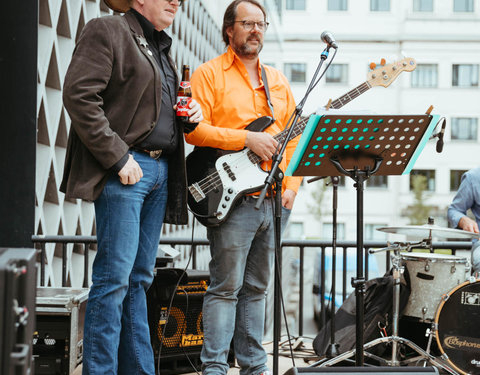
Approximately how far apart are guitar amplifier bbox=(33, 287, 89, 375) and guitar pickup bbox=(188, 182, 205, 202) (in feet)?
2.59

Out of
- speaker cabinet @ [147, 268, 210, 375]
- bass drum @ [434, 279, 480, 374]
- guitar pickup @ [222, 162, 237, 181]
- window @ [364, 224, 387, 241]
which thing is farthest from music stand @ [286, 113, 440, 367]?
window @ [364, 224, 387, 241]

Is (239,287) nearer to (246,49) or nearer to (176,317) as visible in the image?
(176,317)

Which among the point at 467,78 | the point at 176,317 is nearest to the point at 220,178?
the point at 176,317

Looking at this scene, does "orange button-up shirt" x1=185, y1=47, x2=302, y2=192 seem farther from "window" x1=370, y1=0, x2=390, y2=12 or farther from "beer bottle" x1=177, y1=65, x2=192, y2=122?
"window" x1=370, y1=0, x2=390, y2=12

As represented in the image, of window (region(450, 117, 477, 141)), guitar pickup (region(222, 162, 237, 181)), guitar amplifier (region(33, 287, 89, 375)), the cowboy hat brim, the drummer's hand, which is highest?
window (region(450, 117, 477, 141))

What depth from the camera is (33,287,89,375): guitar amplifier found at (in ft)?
9.69

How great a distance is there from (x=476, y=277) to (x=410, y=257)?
1.29 ft

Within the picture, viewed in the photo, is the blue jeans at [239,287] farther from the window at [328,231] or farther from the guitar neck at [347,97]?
the window at [328,231]

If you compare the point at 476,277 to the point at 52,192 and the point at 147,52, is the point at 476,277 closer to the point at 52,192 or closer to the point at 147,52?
the point at 147,52

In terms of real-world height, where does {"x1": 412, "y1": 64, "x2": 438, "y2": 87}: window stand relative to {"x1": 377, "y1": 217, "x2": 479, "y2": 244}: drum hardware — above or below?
above

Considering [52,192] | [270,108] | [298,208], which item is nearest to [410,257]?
[270,108]

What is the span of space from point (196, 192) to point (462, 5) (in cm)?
A: 3273

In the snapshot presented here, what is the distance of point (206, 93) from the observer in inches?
115

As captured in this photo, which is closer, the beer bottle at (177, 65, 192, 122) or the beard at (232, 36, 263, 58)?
the beer bottle at (177, 65, 192, 122)
